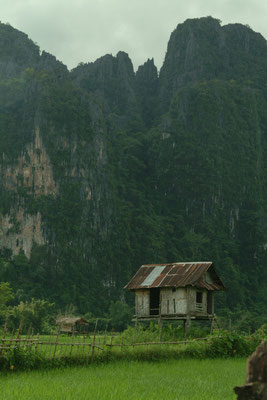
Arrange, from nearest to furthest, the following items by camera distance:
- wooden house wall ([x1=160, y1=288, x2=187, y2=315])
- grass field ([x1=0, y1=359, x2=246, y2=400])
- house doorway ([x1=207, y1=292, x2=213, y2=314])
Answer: grass field ([x1=0, y1=359, x2=246, y2=400]) → wooden house wall ([x1=160, y1=288, x2=187, y2=315]) → house doorway ([x1=207, y1=292, x2=213, y2=314])

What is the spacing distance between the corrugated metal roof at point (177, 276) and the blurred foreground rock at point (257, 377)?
20.3 meters

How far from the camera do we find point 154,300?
26.0 m

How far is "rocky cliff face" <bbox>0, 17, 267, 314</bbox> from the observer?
79.4 metres

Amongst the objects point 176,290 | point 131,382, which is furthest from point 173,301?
point 131,382

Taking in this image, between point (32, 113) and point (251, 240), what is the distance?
44844 millimetres

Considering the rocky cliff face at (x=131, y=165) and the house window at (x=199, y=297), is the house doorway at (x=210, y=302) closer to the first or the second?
the house window at (x=199, y=297)

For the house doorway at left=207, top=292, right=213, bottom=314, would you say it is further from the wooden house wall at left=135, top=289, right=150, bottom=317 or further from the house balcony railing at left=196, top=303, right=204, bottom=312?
the wooden house wall at left=135, top=289, right=150, bottom=317

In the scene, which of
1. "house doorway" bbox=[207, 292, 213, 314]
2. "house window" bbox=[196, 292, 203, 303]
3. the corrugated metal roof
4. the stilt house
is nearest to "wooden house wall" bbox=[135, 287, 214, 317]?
the stilt house

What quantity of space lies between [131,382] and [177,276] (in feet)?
46.6

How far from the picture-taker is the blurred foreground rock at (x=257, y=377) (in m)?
3.23

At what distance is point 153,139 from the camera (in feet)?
357

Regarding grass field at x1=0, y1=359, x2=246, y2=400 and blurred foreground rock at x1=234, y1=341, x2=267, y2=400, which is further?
grass field at x1=0, y1=359, x2=246, y2=400

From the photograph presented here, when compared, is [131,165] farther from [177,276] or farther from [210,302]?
[177,276]

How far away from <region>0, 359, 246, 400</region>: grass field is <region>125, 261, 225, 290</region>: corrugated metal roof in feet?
28.3
